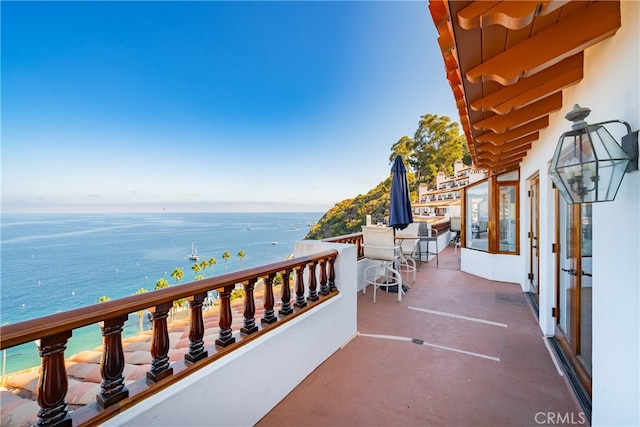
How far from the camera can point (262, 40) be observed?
31.9 ft

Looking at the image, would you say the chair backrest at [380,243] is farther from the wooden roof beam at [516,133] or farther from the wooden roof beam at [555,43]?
the wooden roof beam at [555,43]

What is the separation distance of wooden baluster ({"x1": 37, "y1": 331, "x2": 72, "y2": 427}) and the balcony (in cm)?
7

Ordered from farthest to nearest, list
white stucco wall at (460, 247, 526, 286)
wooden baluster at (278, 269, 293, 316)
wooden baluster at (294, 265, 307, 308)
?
white stucco wall at (460, 247, 526, 286)
wooden baluster at (294, 265, 307, 308)
wooden baluster at (278, 269, 293, 316)

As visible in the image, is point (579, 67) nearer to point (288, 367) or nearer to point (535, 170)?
point (535, 170)

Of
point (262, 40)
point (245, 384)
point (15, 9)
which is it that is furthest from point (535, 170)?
point (15, 9)

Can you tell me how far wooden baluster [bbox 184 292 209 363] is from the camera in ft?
5.32

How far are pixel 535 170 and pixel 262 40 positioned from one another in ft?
32.2

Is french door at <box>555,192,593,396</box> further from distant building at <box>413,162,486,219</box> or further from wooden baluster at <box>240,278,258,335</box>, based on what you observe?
distant building at <box>413,162,486,219</box>

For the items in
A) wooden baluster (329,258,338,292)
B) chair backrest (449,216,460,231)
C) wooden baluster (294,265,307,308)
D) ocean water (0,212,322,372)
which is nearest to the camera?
wooden baluster (294,265,307,308)

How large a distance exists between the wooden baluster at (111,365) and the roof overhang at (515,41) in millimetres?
2064

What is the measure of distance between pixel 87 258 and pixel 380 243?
118 feet

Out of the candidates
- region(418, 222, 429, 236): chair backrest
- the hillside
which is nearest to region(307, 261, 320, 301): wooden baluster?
region(418, 222, 429, 236): chair backrest

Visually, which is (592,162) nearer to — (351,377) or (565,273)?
(565,273)

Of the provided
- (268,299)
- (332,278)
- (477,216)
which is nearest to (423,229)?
(477,216)
